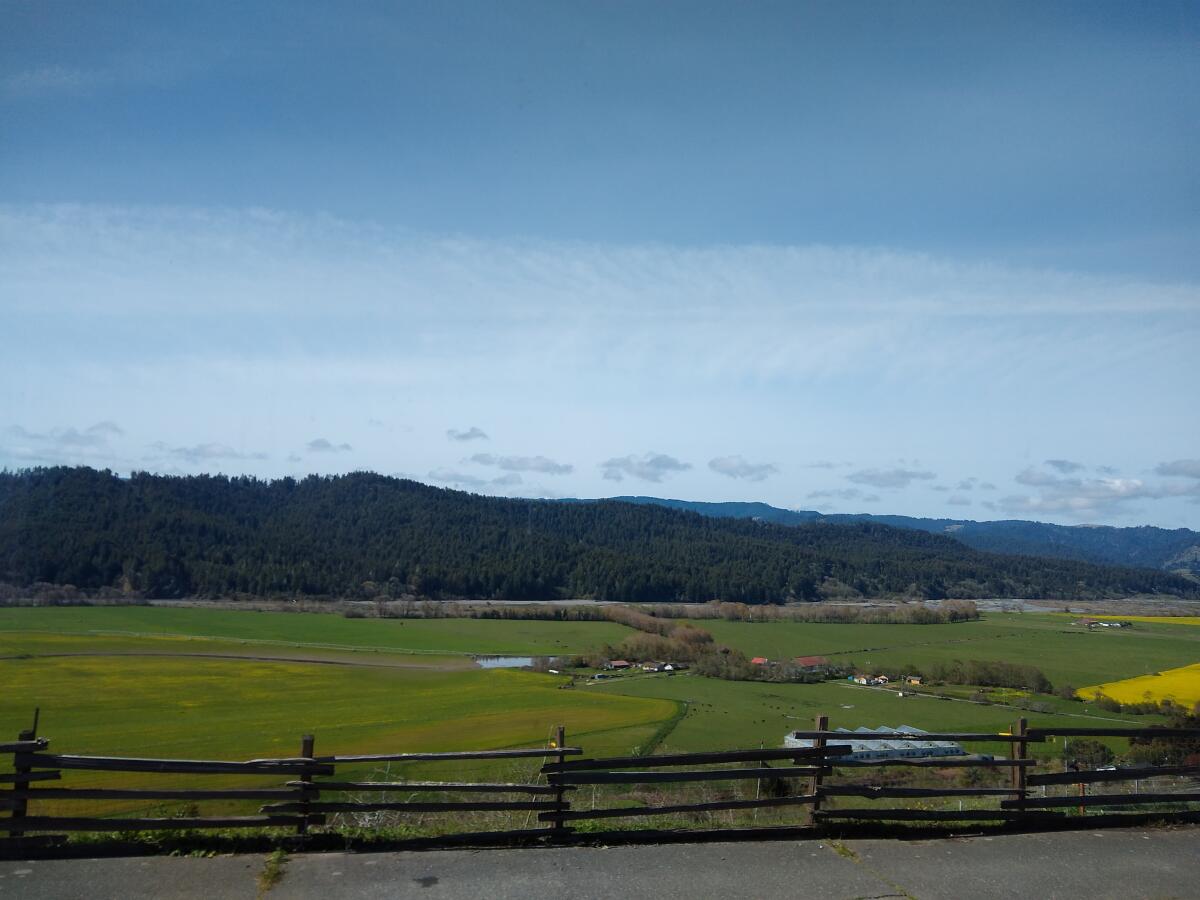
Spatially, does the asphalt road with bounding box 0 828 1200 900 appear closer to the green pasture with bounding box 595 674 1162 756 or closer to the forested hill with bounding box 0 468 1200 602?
the green pasture with bounding box 595 674 1162 756

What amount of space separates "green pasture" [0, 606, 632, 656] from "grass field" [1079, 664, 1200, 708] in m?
36.5

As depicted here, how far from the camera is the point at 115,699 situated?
3941 centimetres

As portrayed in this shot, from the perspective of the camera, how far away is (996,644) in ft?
220

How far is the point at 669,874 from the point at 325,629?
241 ft

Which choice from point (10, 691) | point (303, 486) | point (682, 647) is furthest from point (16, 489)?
point (303, 486)

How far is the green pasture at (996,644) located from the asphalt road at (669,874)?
45857mm

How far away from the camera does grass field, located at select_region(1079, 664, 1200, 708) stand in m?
38.1

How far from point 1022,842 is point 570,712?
32276 millimetres

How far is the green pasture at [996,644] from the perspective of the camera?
177 feet

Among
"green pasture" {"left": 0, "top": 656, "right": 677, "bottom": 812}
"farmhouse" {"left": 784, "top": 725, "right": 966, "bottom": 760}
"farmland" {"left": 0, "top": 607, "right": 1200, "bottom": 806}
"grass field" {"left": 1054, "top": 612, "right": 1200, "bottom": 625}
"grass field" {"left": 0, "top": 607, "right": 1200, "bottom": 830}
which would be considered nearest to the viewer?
"farmhouse" {"left": 784, "top": 725, "right": 966, "bottom": 760}

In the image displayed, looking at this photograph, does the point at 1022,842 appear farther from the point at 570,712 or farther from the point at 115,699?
the point at 115,699

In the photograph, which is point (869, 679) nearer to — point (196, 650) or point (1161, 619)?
point (196, 650)

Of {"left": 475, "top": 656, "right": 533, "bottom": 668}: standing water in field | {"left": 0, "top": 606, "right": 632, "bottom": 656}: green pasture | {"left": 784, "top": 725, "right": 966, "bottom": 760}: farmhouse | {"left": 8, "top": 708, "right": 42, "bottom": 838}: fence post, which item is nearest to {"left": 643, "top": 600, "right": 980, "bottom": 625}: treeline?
{"left": 0, "top": 606, "right": 632, "bottom": 656}: green pasture

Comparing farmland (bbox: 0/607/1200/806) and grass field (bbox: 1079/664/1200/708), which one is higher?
grass field (bbox: 1079/664/1200/708)
